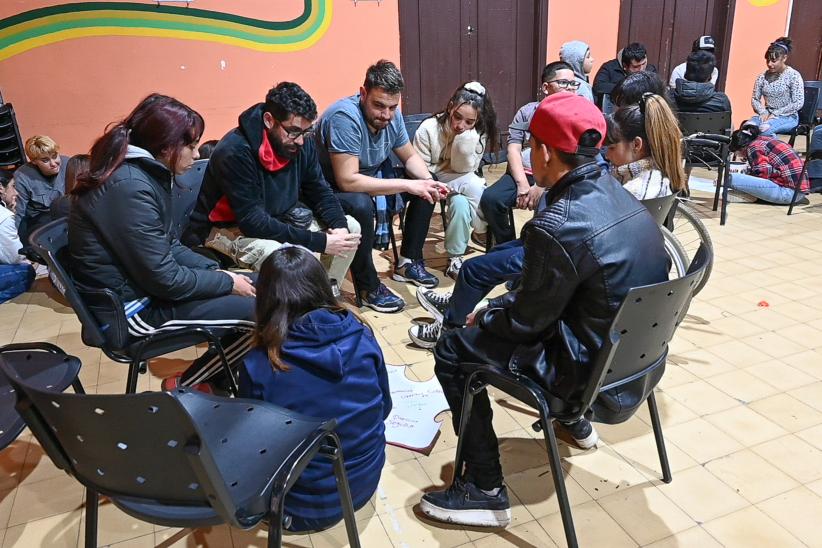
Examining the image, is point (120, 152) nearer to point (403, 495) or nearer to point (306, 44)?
point (403, 495)

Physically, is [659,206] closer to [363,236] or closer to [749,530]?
[749,530]

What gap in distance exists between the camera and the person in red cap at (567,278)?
1.52 m

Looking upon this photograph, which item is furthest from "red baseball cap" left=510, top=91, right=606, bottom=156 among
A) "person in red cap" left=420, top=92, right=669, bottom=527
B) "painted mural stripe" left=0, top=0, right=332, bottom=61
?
"painted mural stripe" left=0, top=0, right=332, bottom=61

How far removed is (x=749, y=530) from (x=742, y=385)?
0.86 m

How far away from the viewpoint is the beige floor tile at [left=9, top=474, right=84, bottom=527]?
198cm

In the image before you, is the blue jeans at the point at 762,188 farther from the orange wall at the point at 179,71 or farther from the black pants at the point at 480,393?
the black pants at the point at 480,393

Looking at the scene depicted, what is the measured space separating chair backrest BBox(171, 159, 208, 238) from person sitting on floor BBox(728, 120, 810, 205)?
Answer: 13.3ft

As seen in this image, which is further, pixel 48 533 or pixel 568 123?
pixel 48 533

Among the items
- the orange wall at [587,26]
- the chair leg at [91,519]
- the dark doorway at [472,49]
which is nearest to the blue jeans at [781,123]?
the orange wall at [587,26]

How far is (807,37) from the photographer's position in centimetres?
782

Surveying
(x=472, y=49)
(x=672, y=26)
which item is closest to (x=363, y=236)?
(x=472, y=49)

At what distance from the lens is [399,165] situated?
12.7 ft

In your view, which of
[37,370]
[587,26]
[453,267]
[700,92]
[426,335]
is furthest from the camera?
[587,26]

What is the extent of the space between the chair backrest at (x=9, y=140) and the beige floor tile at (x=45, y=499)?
2.87 m
